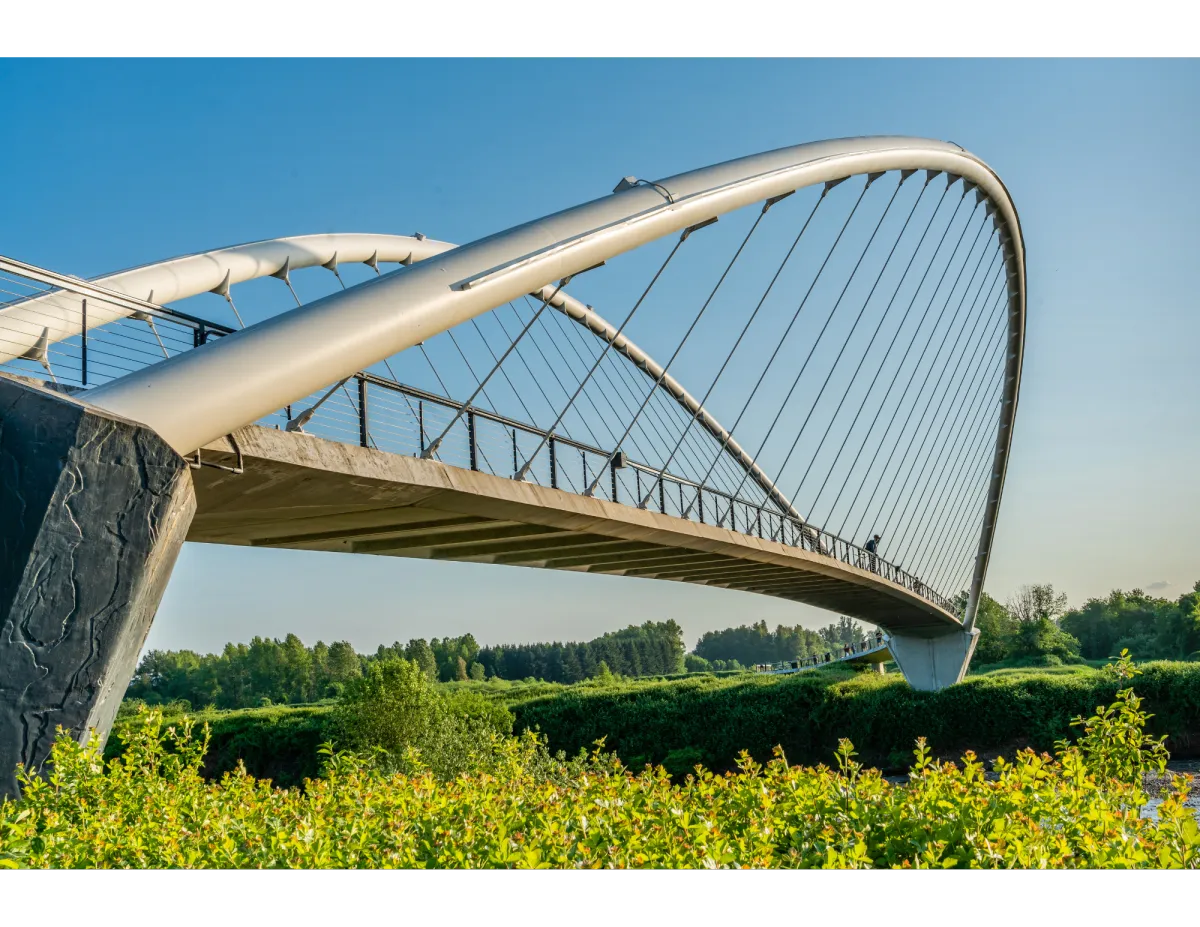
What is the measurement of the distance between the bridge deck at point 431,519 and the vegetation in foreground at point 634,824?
3221 mm

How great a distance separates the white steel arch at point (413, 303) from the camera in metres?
6.74

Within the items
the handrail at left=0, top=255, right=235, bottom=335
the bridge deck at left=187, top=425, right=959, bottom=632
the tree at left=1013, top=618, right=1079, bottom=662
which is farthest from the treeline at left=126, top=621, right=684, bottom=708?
the tree at left=1013, top=618, right=1079, bottom=662

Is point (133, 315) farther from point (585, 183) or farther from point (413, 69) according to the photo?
point (585, 183)

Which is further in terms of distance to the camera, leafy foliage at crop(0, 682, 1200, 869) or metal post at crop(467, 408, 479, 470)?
metal post at crop(467, 408, 479, 470)

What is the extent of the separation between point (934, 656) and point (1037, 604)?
4128 mm

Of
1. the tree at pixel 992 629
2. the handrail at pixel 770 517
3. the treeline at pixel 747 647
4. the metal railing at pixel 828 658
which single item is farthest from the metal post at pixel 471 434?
the treeline at pixel 747 647

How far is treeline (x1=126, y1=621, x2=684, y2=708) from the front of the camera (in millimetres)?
32344

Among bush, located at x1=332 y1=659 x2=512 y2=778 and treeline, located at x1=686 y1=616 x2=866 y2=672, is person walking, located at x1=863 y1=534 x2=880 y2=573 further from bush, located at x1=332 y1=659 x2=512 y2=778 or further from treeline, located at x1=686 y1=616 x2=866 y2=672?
treeline, located at x1=686 y1=616 x2=866 y2=672

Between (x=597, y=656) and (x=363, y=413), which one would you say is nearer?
(x=363, y=413)

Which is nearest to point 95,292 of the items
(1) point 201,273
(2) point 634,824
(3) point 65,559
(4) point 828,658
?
(3) point 65,559

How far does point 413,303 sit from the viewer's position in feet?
27.7

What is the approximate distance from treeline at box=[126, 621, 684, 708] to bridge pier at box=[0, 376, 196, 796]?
14.0 metres

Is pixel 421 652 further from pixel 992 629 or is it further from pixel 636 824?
pixel 636 824
